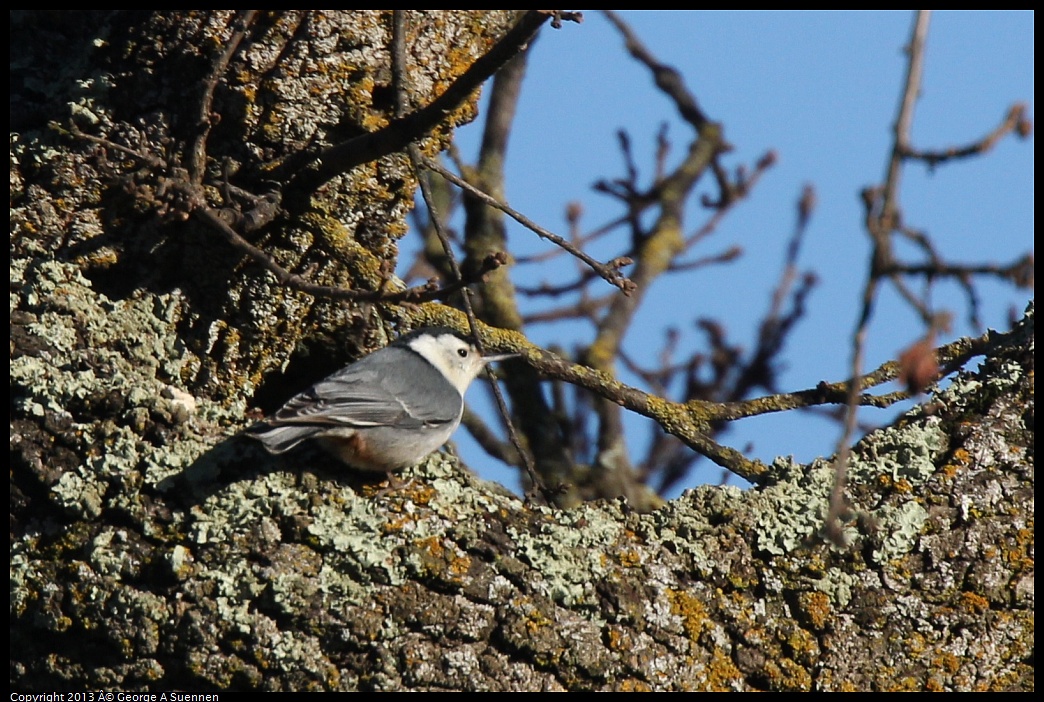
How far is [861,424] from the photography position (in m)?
2.97

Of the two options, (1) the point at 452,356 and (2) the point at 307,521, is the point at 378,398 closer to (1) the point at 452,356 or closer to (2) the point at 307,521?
(1) the point at 452,356

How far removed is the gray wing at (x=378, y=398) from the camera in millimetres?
2408

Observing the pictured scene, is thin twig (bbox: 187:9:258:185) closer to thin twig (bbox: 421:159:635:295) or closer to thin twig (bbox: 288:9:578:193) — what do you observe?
thin twig (bbox: 288:9:578:193)

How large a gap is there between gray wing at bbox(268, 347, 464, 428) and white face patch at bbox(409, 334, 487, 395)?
0.05m

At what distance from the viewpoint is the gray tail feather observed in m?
2.16

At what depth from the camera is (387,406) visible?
2.71 meters

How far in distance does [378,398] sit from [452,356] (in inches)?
20.6

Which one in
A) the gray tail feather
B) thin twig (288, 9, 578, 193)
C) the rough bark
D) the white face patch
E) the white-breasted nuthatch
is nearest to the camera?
the rough bark

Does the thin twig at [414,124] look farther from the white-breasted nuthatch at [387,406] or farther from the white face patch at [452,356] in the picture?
the white face patch at [452,356]

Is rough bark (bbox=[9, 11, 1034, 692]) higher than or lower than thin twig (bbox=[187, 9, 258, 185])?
lower

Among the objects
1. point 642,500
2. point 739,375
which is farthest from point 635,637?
point 739,375

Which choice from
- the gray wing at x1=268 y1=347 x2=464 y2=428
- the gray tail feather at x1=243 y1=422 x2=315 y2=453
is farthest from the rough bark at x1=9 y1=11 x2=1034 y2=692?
the gray wing at x1=268 y1=347 x2=464 y2=428

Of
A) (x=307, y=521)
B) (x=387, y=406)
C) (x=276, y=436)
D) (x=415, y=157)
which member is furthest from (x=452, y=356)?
(x=307, y=521)
